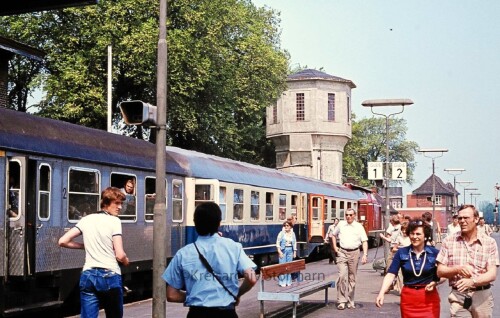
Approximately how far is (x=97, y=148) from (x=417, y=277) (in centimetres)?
917

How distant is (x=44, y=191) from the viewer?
572 inches

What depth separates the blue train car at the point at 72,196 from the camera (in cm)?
1353

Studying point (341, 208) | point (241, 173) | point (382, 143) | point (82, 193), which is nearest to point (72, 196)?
point (82, 193)

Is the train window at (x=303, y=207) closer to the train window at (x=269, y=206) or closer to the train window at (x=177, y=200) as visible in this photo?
the train window at (x=269, y=206)

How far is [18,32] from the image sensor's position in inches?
1742

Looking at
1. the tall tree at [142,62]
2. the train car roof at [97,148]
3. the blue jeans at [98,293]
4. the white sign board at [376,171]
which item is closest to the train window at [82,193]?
the train car roof at [97,148]

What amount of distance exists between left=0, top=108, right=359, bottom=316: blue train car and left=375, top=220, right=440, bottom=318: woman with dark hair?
663 centimetres

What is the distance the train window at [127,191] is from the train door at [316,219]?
57.6 feet

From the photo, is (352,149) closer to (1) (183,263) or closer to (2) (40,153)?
(2) (40,153)

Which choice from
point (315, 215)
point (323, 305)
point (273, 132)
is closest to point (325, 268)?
point (315, 215)

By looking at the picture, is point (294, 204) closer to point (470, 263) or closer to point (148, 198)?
point (148, 198)

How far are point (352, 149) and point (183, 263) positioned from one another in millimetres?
92754

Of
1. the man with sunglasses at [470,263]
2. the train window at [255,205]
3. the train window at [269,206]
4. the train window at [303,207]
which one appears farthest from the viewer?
the train window at [303,207]

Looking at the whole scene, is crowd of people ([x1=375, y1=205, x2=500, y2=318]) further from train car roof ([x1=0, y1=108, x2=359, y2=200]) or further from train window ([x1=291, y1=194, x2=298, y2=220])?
train window ([x1=291, y1=194, x2=298, y2=220])
